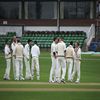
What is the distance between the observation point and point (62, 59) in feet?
101

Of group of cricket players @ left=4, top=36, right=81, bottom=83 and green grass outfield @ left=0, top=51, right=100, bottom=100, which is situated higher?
group of cricket players @ left=4, top=36, right=81, bottom=83

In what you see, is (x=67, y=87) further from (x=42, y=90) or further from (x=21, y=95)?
(x=21, y=95)

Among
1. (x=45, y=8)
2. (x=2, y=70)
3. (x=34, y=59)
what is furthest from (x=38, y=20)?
(x=34, y=59)

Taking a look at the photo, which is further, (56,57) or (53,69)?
(53,69)

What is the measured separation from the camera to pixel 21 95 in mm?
24891

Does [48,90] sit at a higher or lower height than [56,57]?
lower

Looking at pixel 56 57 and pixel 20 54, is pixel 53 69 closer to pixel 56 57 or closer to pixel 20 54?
pixel 56 57

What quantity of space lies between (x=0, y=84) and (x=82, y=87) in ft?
14.9

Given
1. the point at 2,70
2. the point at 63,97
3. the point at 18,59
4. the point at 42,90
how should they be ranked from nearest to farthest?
the point at 63,97 < the point at 42,90 < the point at 18,59 < the point at 2,70

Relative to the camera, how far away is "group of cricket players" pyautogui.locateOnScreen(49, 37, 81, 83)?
3067 cm

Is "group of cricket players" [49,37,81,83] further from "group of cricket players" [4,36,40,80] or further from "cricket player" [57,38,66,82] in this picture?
"group of cricket players" [4,36,40,80]

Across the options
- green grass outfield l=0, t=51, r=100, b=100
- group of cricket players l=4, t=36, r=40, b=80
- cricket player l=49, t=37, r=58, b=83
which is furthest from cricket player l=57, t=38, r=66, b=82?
group of cricket players l=4, t=36, r=40, b=80

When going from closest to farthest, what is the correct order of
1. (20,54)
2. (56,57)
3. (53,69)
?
1. (56,57)
2. (53,69)
3. (20,54)

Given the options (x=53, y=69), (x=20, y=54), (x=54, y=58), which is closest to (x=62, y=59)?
(x=54, y=58)
